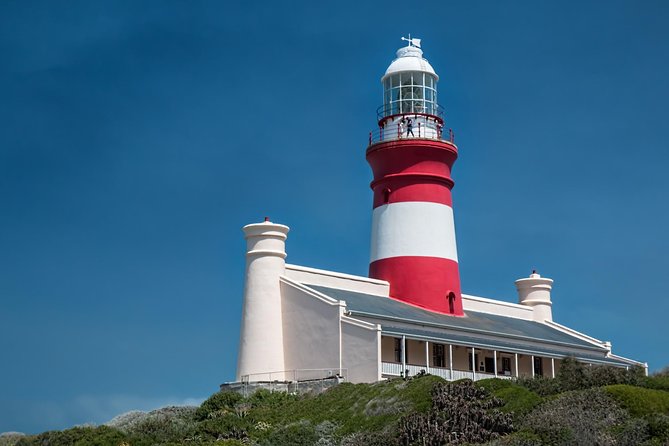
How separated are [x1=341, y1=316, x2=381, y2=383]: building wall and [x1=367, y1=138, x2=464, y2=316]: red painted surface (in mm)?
6515

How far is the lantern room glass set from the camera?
43.7 meters

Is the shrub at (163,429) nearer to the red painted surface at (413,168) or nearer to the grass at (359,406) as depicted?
the grass at (359,406)

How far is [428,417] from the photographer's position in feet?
84.8

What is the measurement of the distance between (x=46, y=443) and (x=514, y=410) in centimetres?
1473

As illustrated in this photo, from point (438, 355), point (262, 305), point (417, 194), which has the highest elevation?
point (417, 194)

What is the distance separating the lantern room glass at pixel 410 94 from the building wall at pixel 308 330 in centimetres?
1013

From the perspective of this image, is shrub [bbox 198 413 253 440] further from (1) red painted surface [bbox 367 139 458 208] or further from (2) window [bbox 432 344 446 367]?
(1) red painted surface [bbox 367 139 458 208]

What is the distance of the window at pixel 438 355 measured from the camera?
129 ft

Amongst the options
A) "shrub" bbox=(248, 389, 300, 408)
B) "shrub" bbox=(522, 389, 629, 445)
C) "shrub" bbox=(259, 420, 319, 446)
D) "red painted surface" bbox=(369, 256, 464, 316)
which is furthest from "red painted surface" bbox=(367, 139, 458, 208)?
"shrub" bbox=(522, 389, 629, 445)

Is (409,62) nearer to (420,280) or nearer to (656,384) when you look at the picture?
(420,280)

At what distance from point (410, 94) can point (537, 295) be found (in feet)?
41.9

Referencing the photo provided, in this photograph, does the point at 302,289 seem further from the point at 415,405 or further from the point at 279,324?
the point at 415,405

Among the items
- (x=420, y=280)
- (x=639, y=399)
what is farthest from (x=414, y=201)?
(x=639, y=399)

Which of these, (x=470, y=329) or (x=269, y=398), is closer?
(x=269, y=398)
